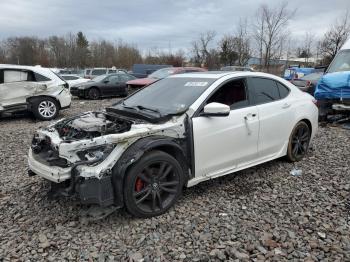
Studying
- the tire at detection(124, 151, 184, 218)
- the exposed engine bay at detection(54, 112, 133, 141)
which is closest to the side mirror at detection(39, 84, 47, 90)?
the exposed engine bay at detection(54, 112, 133, 141)

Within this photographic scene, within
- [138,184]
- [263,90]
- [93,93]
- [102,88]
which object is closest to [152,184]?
[138,184]

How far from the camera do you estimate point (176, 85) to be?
4.65 metres

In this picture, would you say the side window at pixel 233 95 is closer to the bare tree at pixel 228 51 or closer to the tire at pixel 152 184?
the tire at pixel 152 184

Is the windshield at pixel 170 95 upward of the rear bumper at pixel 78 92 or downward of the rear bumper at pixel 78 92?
upward

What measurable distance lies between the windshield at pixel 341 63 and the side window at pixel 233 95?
236 inches

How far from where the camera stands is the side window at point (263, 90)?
4697 millimetres

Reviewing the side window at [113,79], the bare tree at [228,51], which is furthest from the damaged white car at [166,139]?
the bare tree at [228,51]

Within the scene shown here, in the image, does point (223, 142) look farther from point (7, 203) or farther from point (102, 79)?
point (102, 79)

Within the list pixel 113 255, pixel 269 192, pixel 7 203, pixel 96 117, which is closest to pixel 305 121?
pixel 269 192

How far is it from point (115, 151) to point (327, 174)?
3407 millimetres

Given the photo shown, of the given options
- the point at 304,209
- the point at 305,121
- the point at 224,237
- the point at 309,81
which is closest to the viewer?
the point at 224,237

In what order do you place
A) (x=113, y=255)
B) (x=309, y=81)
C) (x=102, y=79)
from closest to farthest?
(x=113, y=255)
(x=309, y=81)
(x=102, y=79)

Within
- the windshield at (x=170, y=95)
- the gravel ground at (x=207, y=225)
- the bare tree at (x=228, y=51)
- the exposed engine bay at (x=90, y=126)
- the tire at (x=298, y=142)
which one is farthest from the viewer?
the bare tree at (x=228, y=51)

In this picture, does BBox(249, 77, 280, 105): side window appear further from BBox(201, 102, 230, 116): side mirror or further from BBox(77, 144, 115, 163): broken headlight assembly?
BBox(77, 144, 115, 163): broken headlight assembly
